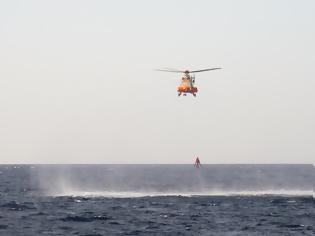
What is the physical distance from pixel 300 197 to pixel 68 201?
44375mm

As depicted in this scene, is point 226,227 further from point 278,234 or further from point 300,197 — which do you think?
point 300,197

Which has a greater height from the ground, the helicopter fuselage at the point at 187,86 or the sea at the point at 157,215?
the helicopter fuselage at the point at 187,86

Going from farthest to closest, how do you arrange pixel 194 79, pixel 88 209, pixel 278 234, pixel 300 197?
pixel 300 197, pixel 88 209, pixel 194 79, pixel 278 234

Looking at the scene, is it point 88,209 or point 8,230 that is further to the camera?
point 88,209

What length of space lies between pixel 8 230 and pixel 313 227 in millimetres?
36443

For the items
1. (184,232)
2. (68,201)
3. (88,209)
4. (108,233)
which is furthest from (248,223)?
(68,201)

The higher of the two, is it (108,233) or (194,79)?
(194,79)

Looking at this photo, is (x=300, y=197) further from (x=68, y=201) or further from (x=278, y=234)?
(x=278, y=234)

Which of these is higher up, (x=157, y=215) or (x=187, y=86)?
(x=187, y=86)

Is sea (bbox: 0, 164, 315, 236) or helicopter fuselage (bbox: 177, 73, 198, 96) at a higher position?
helicopter fuselage (bbox: 177, 73, 198, 96)

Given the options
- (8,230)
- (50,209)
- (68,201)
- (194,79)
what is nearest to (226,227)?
(194,79)

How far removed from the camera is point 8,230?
240 ft

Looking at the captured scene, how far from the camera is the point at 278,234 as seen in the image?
69.9 metres

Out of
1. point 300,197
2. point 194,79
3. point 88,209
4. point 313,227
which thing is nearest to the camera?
point 313,227
